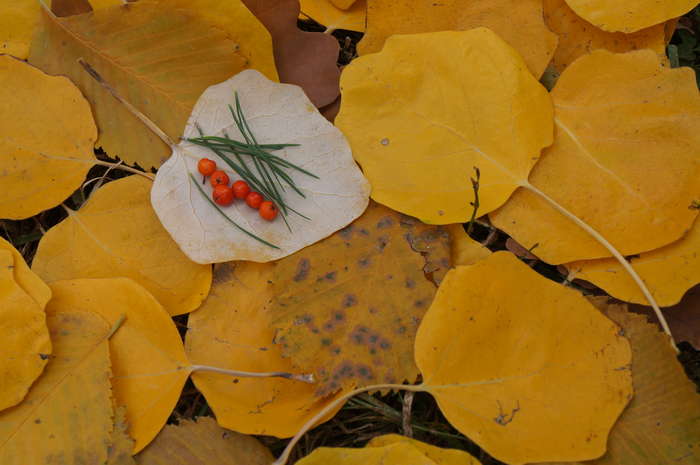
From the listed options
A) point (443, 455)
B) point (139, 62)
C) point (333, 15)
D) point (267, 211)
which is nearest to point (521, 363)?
point (443, 455)

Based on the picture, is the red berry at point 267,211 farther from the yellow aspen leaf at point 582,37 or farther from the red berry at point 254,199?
the yellow aspen leaf at point 582,37

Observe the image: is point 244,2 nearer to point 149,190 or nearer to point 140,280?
point 149,190

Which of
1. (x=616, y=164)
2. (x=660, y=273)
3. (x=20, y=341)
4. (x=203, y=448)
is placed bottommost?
(x=203, y=448)

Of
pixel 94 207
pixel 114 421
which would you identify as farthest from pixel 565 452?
pixel 94 207

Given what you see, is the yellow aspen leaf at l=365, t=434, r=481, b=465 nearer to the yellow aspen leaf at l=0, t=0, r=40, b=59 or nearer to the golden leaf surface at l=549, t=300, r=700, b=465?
the golden leaf surface at l=549, t=300, r=700, b=465

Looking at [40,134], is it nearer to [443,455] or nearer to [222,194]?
[222,194]

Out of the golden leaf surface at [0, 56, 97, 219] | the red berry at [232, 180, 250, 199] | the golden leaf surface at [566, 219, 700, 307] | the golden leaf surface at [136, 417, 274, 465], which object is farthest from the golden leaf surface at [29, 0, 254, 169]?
the golden leaf surface at [566, 219, 700, 307]

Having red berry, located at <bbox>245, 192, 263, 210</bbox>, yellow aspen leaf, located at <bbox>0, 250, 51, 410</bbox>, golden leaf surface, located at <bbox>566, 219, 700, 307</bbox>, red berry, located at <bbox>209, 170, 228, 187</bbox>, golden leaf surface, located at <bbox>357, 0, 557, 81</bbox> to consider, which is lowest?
yellow aspen leaf, located at <bbox>0, 250, 51, 410</bbox>
